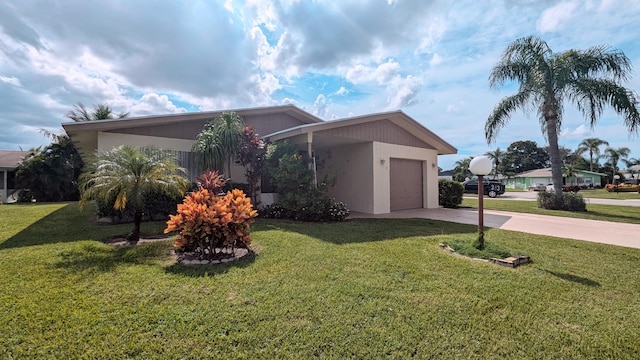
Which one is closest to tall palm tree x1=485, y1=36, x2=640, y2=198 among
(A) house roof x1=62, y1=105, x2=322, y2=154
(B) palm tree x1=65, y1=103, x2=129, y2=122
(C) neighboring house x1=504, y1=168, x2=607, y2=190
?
(A) house roof x1=62, y1=105, x2=322, y2=154

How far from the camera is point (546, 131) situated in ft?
44.4

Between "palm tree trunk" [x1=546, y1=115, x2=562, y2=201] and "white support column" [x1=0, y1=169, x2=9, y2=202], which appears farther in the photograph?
"white support column" [x1=0, y1=169, x2=9, y2=202]

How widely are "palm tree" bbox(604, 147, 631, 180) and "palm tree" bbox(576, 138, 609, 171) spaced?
4.11 feet

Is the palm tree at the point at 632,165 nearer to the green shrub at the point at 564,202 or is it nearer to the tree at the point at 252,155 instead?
the green shrub at the point at 564,202

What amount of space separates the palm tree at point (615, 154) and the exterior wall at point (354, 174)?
197 feet

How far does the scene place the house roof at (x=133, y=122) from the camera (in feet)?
28.9

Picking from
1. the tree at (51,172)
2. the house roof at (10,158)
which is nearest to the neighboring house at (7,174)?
the house roof at (10,158)

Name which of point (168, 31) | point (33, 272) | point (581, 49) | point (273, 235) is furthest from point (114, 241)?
point (581, 49)

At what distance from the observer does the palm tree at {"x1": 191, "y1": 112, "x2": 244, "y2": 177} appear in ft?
32.8

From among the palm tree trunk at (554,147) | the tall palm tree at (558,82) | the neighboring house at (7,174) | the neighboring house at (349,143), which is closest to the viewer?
the neighboring house at (349,143)

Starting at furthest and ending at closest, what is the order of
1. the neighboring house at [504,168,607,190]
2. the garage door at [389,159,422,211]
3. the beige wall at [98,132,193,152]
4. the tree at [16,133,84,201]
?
the neighboring house at [504,168,607,190] → the tree at [16,133,84,201] → the garage door at [389,159,422,211] → the beige wall at [98,132,193,152]

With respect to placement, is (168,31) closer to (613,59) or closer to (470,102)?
(470,102)

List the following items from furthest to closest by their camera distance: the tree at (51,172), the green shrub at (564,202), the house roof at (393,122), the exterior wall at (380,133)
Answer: the tree at (51,172), the green shrub at (564,202), the exterior wall at (380,133), the house roof at (393,122)

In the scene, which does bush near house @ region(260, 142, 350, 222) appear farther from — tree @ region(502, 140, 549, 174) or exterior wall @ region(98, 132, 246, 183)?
tree @ region(502, 140, 549, 174)
